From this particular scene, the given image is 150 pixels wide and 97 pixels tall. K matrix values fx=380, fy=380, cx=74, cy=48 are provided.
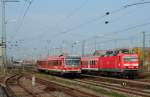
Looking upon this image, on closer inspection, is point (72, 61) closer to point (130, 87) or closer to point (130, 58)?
point (130, 58)

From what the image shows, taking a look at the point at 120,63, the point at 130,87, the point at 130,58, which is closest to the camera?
the point at 130,87

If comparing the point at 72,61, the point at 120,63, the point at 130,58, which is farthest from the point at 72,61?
the point at 130,58

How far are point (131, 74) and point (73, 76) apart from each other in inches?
327

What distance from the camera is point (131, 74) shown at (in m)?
46.0

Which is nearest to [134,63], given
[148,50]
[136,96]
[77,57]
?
[77,57]

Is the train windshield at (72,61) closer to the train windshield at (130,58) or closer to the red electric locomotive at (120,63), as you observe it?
the red electric locomotive at (120,63)

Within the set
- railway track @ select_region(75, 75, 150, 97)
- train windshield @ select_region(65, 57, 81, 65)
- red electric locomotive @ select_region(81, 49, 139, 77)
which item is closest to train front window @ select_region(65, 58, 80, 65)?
train windshield @ select_region(65, 57, 81, 65)

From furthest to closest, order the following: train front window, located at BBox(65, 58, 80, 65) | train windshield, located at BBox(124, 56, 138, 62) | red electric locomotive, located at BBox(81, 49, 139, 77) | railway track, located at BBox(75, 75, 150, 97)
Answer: train front window, located at BBox(65, 58, 80, 65)
train windshield, located at BBox(124, 56, 138, 62)
red electric locomotive, located at BBox(81, 49, 139, 77)
railway track, located at BBox(75, 75, 150, 97)

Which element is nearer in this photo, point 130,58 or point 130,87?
point 130,87

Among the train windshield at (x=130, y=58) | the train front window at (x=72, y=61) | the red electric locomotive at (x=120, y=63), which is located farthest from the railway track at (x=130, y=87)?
the train front window at (x=72, y=61)

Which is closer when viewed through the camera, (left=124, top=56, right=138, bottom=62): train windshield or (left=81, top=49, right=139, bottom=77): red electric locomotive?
(left=81, top=49, right=139, bottom=77): red electric locomotive

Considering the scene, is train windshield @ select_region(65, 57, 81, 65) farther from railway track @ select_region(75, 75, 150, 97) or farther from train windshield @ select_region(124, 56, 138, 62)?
railway track @ select_region(75, 75, 150, 97)

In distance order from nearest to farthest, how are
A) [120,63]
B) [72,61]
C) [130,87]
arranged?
[130,87] → [120,63] → [72,61]

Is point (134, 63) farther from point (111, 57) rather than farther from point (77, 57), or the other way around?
point (77, 57)
